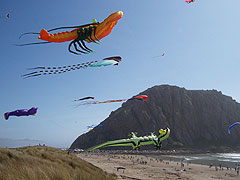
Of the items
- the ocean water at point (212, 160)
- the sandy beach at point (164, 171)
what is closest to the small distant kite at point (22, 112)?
the sandy beach at point (164, 171)

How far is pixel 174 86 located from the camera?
5084 inches

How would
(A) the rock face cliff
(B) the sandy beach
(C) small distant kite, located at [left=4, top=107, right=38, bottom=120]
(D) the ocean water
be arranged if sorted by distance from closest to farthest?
(C) small distant kite, located at [left=4, top=107, right=38, bottom=120] < (B) the sandy beach < (D) the ocean water < (A) the rock face cliff

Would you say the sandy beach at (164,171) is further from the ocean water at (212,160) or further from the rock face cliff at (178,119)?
the rock face cliff at (178,119)

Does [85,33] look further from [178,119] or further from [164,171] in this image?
[178,119]

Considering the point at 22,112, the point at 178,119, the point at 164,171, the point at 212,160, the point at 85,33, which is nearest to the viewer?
the point at 85,33

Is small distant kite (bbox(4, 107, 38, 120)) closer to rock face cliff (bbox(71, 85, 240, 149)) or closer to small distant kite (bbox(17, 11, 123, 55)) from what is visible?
small distant kite (bbox(17, 11, 123, 55))

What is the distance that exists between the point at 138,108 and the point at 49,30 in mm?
108163

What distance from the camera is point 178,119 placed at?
4422 inches

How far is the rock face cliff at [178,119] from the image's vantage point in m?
104

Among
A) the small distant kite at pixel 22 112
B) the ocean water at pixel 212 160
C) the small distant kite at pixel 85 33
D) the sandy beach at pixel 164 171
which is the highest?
the small distant kite at pixel 85 33

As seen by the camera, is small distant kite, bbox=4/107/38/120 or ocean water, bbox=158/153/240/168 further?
ocean water, bbox=158/153/240/168

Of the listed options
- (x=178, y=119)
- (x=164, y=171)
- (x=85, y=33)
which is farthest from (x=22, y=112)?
(x=178, y=119)

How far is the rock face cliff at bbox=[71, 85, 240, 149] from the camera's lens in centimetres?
10400

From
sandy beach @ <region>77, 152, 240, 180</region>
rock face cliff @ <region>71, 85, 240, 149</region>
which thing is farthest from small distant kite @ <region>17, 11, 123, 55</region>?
rock face cliff @ <region>71, 85, 240, 149</region>
